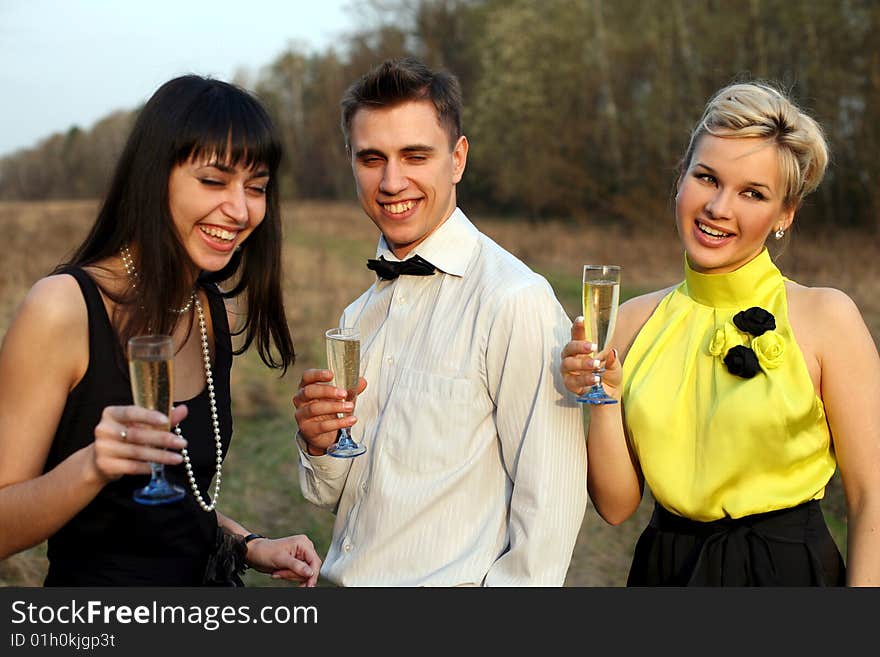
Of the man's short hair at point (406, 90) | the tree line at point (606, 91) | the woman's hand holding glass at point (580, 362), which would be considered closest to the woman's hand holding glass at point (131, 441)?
the woman's hand holding glass at point (580, 362)

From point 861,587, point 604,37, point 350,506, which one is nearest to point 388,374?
point 350,506

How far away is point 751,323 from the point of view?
3.00 m

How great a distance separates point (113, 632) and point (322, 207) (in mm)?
39909

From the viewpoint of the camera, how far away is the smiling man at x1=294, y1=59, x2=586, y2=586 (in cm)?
271

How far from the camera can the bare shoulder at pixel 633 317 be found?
3.30m

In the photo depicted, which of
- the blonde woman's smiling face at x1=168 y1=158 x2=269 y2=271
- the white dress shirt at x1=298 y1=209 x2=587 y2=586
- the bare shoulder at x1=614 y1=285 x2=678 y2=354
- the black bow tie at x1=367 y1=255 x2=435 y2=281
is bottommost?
the white dress shirt at x1=298 y1=209 x2=587 y2=586

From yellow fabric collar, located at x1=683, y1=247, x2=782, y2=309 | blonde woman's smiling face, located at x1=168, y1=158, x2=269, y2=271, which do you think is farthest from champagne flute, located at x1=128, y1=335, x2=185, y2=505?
yellow fabric collar, located at x1=683, y1=247, x2=782, y2=309

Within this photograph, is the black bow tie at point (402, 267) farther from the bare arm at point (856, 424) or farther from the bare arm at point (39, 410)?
the bare arm at point (856, 424)

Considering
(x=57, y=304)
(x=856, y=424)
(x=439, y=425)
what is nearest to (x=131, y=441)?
(x=57, y=304)

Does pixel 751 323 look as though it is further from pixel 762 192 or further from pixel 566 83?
pixel 566 83

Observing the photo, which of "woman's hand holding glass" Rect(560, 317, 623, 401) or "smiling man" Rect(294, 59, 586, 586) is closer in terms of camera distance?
"woman's hand holding glass" Rect(560, 317, 623, 401)

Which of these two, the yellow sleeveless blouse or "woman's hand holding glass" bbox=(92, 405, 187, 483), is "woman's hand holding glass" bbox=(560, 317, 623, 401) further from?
"woman's hand holding glass" bbox=(92, 405, 187, 483)

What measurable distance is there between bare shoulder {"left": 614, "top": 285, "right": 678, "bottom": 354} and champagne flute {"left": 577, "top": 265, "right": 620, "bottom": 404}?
0.61 metres

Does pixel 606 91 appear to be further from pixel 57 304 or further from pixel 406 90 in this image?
pixel 57 304
